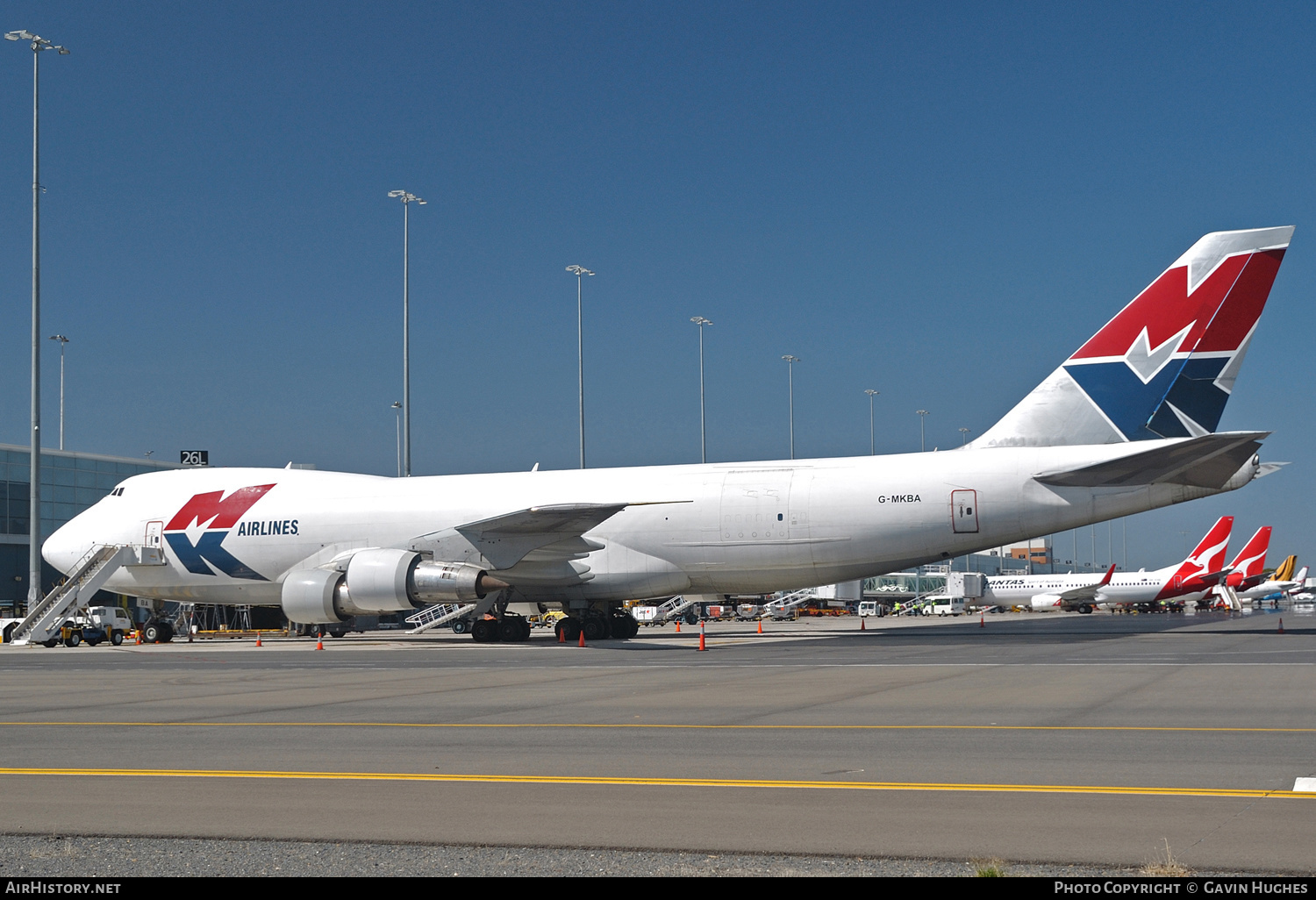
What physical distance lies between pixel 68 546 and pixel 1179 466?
33.3 m

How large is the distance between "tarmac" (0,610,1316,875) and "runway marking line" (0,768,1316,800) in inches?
1.6

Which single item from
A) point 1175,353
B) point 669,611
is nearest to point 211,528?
point 669,611

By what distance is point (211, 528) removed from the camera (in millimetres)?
35938

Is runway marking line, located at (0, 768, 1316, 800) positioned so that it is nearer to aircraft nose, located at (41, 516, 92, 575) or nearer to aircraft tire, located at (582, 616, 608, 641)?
aircraft tire, located at (582, 616, 608, 641)

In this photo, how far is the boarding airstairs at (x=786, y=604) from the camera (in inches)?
2822

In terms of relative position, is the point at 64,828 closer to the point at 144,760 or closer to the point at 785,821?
the point at 144,760

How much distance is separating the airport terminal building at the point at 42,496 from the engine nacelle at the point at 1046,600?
59.6 meters

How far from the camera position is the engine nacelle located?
80500mm

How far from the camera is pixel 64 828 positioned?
6.89 m

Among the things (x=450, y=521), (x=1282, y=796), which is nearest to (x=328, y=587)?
(x=450, y=521)

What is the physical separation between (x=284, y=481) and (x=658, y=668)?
19902 mm

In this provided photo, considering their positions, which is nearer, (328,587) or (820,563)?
(820,563)

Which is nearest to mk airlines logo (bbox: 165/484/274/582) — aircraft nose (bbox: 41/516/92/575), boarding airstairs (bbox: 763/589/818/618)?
aircraft nose (bbox: 41/516/92/575)

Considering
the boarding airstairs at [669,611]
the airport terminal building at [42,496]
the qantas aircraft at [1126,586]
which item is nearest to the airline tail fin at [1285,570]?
the qantas aircraft at [1126,586]
